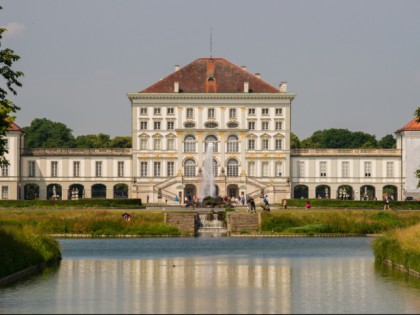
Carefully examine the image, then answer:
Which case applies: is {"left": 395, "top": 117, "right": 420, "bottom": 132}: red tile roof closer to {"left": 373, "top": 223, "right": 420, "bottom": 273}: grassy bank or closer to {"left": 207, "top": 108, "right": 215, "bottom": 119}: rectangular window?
{"left": 207, "top": 108, "right": 215, "bottom": 119}: rectangular window

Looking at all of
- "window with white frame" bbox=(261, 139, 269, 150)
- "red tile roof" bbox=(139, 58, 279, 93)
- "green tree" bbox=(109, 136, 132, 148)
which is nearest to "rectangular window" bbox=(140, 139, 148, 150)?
"red tile roof" bbox=(139, 58, 279, 93)

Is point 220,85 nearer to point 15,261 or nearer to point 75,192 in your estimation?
point 75,192

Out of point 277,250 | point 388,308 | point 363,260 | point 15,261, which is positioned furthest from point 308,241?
point 388,308

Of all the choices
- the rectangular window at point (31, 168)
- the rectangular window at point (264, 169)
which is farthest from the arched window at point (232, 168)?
the rectangular window at point (31, 168)

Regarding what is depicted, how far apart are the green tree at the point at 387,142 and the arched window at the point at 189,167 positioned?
180 ft

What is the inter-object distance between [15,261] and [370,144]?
376 feet

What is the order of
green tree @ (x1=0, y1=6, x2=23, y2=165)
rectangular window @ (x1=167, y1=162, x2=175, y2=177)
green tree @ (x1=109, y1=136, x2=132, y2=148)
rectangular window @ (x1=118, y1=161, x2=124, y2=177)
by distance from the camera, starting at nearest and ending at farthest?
green tree @ (x1=0, y1=6, x2=23, y2=165) → rectangular window @ (x1=167, y1=162, x2=175, y2=177) → rectangular window @ (x1=118, y1=161, x2=124, y2=177) → green tree @ (x1=109, y1=136, x2=132, y2=148)

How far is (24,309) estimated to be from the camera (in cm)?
3192

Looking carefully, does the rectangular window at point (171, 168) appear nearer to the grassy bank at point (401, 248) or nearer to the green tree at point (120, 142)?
the green tree at point (120, 142)

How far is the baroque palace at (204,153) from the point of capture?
111 metres

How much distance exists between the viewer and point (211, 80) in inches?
4449

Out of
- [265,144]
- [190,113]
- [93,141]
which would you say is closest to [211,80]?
[190,113]

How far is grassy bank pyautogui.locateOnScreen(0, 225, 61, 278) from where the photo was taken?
39250 mm

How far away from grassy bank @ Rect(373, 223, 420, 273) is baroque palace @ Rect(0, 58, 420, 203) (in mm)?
62857
